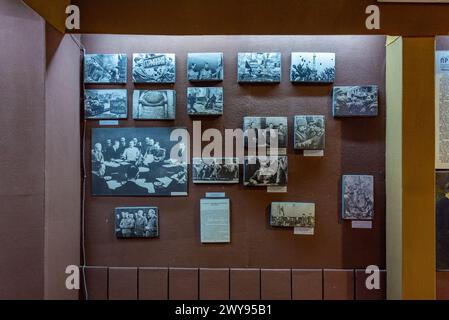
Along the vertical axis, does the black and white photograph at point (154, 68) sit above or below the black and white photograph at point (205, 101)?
above

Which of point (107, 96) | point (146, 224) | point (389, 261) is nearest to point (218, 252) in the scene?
point (146, 224)

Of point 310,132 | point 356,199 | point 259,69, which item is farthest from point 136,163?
point 356,199

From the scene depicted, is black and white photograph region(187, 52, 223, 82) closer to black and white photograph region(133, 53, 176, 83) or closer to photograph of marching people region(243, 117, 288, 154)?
black and white photograph region(133, 53, 176, 83)

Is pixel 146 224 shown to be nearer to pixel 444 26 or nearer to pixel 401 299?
pixel 401 299

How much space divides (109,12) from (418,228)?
2705 millimetres

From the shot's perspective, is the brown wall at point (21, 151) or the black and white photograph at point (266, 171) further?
the black and white photograph at point (266, 171)

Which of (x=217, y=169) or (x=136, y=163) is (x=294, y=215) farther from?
(x=136, y=163)

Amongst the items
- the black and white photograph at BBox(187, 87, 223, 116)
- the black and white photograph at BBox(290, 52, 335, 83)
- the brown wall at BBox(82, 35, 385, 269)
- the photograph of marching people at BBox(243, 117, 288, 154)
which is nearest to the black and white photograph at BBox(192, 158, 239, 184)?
the brown wall at BBox(82, 35, 385, 269)

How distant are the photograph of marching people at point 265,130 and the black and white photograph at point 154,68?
28.5 inches

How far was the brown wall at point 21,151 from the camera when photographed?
8.38ft

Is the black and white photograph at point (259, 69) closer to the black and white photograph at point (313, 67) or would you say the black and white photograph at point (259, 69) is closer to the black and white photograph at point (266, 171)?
the black and white photograph at point (313, 67)

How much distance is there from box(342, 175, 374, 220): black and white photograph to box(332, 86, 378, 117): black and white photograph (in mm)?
513

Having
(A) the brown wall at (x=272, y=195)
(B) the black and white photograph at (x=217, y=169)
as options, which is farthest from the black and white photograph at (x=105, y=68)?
(B) the black and white photograph at (x=217, y=169)

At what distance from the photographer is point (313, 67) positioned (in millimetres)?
3186
